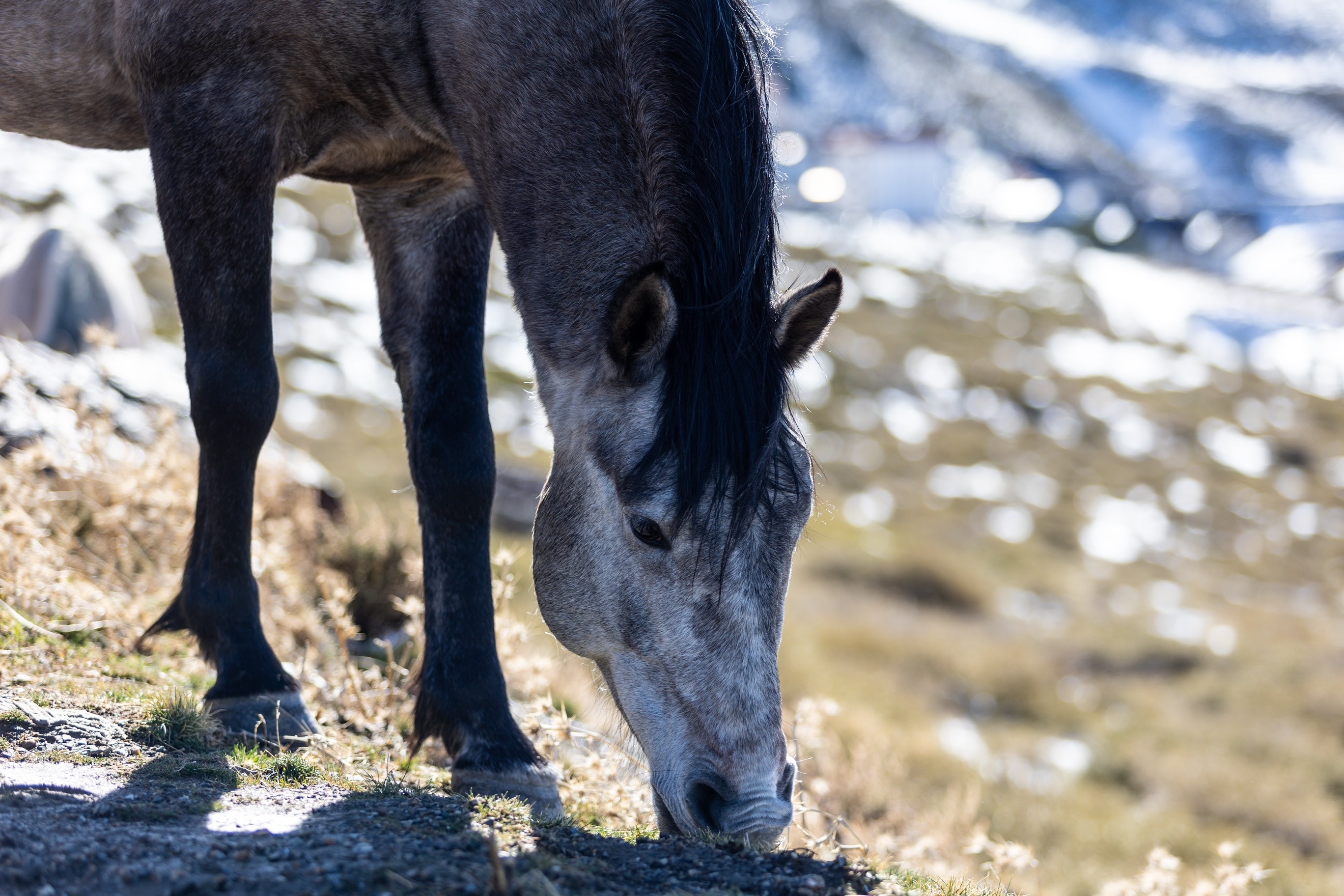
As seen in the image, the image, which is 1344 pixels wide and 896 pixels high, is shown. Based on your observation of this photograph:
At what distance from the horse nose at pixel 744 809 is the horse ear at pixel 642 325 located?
127cm

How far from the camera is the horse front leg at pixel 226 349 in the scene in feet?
12.7

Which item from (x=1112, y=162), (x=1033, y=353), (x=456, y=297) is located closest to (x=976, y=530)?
(x=456, y=297)

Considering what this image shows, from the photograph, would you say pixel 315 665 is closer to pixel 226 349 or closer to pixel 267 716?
pixel 267 716

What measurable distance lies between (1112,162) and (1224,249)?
6054 centimetres

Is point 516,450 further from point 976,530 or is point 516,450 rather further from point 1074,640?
point 1074,640

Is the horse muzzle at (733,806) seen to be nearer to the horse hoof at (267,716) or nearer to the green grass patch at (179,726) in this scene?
the horse hoof at (267,716)

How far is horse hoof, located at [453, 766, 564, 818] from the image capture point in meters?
4.01

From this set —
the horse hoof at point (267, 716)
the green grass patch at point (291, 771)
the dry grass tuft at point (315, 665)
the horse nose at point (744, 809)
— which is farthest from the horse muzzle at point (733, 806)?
the horse hoof at point (267, 716)

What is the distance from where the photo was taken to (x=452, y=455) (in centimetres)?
449

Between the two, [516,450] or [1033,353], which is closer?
[516,450]

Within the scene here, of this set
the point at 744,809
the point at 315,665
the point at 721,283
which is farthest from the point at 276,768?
the point at 721,283

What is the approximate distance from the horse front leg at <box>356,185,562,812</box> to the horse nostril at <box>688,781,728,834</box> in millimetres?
913

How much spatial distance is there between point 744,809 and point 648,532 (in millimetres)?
859

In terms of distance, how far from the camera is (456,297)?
4645 mm
